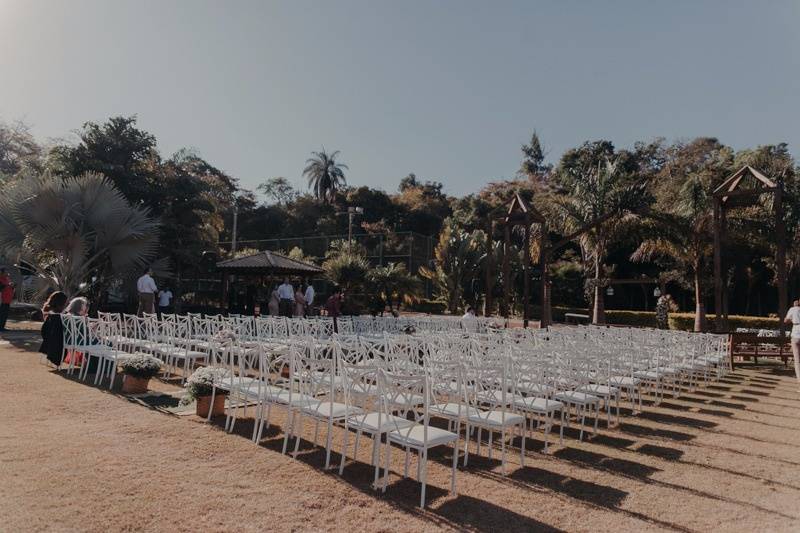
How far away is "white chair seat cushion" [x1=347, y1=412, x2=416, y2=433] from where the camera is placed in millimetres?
4208

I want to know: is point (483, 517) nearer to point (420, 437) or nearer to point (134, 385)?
point (420, 437)

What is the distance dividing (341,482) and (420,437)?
787 millimetres

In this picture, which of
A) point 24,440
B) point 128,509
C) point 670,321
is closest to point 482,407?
point 128,509

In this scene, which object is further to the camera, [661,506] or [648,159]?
[648,159]

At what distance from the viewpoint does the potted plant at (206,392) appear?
612 cm

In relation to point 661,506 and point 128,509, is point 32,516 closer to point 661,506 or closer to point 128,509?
point 128,509

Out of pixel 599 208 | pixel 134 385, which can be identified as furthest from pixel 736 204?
pixel 134 385

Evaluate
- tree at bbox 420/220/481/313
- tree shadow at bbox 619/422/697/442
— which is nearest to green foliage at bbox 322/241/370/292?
tree at bbox 420/220/481/313

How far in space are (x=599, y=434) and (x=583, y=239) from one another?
14.9 metres

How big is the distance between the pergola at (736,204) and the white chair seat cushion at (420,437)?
11.7m

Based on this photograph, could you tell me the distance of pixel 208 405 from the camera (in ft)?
20.4

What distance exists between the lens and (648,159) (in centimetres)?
3941

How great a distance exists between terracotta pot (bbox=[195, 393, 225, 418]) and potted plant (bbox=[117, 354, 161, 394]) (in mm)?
1649

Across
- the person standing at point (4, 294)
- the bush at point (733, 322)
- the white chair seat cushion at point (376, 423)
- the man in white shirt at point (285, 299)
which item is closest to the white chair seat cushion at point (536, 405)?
the white chair seat cushion at point (376, 423)
